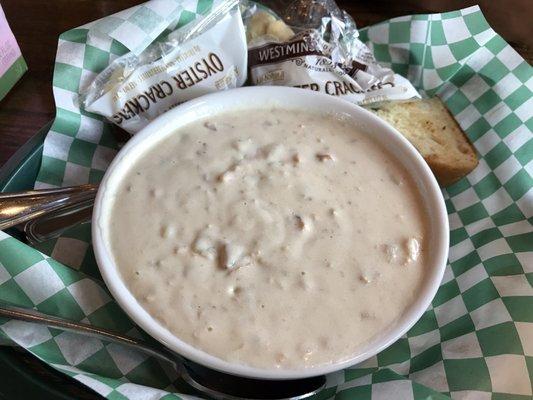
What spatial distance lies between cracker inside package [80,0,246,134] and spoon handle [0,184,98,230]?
19 centimetres

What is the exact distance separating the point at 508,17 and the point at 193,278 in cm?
110

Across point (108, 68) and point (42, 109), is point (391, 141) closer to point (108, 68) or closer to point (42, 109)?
point (108, 68)

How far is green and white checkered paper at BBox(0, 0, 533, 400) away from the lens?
3.04 feet

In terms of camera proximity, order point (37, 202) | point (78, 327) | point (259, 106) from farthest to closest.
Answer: point (259, 106) < point (37, 202) < point (78, 327)

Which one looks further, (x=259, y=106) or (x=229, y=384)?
(x=259, y=106)

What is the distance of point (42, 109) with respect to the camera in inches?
52.7

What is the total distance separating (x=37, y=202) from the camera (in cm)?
104

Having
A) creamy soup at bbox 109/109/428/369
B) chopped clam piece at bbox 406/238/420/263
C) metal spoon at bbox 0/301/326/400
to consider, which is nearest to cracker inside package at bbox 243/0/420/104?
creamy soup at bbox 109/109/428/369

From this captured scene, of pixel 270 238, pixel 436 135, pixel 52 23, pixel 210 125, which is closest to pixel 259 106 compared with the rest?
pixel 210 125

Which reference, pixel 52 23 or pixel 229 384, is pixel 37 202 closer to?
pixel 229 384

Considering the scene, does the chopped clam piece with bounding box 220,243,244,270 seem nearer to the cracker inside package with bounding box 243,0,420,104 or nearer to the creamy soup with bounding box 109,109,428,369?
the creamy soup with bounding box 109,109,428,369

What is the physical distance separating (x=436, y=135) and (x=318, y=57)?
12.1 inches

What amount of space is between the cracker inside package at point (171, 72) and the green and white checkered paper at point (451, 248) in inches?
1.2

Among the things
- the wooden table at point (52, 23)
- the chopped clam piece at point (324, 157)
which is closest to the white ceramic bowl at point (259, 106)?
the chopped clam piece at point (324, 157)
